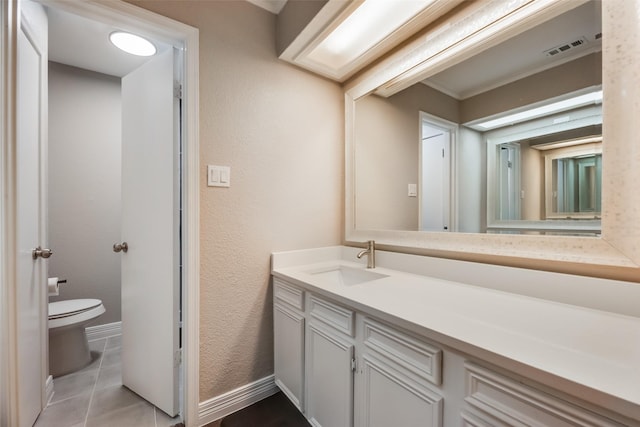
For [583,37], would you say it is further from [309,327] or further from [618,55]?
[309,327]

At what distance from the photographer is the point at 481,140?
1258mm

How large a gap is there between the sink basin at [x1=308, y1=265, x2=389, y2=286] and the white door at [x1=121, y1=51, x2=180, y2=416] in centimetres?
81

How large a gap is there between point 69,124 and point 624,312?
3553 mm

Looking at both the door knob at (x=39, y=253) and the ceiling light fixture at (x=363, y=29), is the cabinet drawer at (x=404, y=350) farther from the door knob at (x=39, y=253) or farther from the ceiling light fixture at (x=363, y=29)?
the door knob at (x=39, y=253)

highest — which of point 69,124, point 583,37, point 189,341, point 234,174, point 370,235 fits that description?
point 69,124

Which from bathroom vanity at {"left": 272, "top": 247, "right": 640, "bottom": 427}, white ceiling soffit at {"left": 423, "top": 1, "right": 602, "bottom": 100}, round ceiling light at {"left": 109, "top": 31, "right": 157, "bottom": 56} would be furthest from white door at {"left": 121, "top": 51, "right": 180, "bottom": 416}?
white ceiling soffit at {"left": 423, "top": 1, "right": 602, "bottom": 100}

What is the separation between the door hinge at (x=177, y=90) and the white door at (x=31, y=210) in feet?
1.98

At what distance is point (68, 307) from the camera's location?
1995mm

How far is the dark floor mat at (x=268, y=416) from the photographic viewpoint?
1.42 meters

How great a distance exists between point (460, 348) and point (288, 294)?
0.95 metres

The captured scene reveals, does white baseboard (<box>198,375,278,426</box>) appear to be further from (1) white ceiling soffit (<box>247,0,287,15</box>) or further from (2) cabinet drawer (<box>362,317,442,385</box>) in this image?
(1) white ceiling soffit (<box>247,0,287,15</box>)

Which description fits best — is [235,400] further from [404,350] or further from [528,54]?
[528,54]

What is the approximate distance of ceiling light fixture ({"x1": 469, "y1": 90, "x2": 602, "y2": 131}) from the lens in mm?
927

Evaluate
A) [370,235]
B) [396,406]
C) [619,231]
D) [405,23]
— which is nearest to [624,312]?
[619,231]
